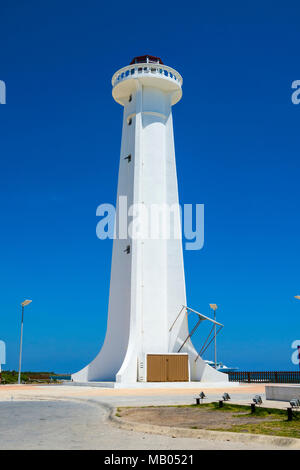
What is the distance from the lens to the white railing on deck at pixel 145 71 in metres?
40.2

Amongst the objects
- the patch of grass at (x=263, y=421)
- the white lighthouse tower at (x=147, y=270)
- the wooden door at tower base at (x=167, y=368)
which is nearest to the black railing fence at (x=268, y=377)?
the white lighthouse tower at (x=147, y=270)

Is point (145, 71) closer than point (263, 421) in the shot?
No

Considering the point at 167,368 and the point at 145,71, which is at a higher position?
the point at 145,71

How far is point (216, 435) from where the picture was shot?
8.91m

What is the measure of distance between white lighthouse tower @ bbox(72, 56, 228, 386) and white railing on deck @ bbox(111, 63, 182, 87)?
3.3 inches

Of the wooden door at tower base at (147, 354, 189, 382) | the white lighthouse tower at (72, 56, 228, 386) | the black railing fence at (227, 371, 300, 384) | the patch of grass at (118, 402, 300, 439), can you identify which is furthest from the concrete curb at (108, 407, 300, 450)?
the black railing fence at (227, 371, 300, 384)

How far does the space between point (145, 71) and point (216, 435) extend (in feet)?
118

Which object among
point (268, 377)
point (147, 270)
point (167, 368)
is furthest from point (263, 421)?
point (268, 377)

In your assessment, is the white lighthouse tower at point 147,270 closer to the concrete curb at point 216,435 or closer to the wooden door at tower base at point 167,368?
the wooden door at tower base at point 167,368

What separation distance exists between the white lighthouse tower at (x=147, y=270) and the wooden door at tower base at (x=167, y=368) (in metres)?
0.01

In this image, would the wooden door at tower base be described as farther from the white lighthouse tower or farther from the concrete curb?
the concrete curb

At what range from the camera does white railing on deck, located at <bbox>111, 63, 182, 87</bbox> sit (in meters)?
40.2

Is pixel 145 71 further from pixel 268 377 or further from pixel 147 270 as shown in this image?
pixel 268 377
